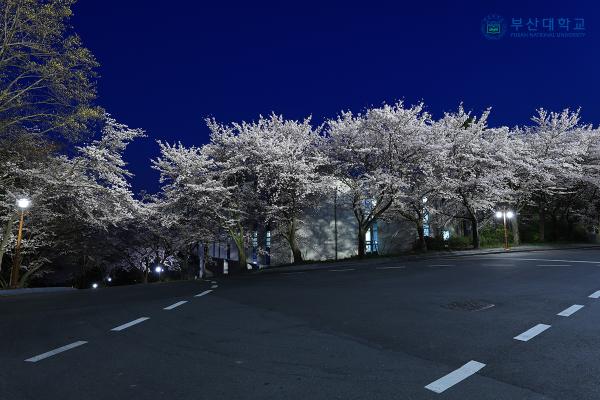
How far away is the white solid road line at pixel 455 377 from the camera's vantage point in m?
3.86

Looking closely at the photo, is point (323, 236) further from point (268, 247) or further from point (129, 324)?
point (129, 324)

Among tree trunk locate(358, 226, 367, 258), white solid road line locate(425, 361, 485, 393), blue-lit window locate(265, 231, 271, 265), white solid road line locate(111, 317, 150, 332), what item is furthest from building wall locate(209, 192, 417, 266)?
white solid road line locate(425, 361, 485, 393)

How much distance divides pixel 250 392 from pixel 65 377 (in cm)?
224

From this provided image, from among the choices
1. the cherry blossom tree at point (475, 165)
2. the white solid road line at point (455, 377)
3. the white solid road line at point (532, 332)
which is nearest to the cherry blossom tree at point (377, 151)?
the cherry blossom tree at point (475, 165)

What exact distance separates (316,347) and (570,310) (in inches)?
199

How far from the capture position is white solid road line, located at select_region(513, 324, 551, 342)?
18.0 feet

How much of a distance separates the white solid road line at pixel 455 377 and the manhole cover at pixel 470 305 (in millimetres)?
3264

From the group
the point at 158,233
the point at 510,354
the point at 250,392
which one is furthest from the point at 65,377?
the point at 158,233

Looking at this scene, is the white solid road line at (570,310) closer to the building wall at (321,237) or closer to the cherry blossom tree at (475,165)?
the cherry blossom tree at (475,165)

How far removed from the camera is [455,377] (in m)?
4.11

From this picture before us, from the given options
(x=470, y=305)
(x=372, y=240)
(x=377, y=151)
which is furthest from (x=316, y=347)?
(x=372, y=240)

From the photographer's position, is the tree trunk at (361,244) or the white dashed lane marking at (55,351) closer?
the white dashed lane marking at (55,351)

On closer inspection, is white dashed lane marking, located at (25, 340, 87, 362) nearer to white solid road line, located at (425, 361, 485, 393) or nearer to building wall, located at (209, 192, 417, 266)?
white solid road line, located at (425, 361, 485, 393)

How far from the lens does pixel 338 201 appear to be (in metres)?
31.6
